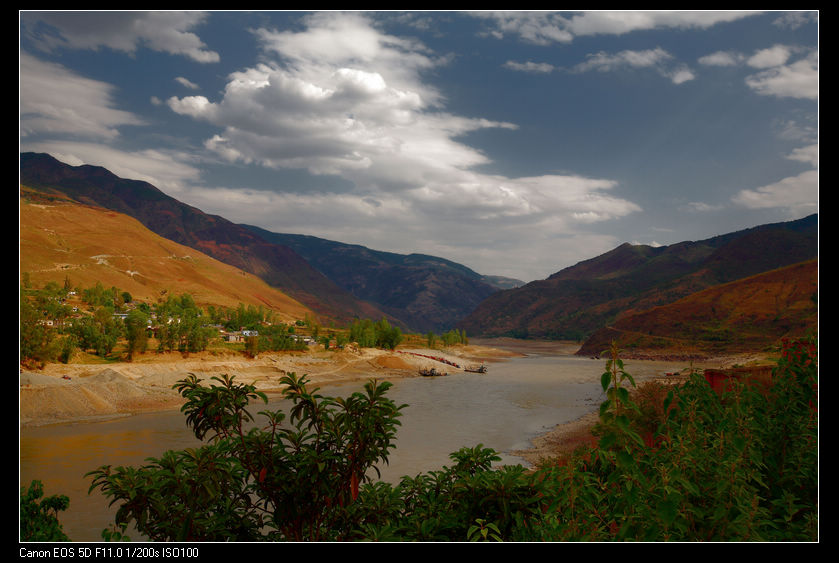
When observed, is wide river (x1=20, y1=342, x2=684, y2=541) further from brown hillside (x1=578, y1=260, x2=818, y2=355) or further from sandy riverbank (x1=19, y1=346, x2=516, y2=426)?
brown hillside (x1=578, y1=260, x2=818, y2=355)

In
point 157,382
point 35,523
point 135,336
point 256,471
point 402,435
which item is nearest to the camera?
point 256,471

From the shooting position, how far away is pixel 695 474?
4.61m

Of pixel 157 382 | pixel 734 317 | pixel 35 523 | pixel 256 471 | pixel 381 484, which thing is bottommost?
pixel 157 382

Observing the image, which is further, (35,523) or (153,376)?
(153,376)

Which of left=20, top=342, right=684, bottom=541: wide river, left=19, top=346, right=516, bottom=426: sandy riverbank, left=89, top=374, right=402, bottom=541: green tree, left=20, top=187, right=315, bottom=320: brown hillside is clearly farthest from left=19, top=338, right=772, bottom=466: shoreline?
left=20, top=187, right=315, bottom=320: brown hillside

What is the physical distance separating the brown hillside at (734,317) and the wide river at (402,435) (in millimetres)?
53080

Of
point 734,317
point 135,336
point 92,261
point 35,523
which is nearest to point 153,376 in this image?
point 135,336

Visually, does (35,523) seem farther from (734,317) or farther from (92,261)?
(92,261)

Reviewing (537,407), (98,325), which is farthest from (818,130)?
(98,325)

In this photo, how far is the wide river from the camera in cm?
2697

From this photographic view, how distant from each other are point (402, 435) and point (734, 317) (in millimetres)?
119633

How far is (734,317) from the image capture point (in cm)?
12406

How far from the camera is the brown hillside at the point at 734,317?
108938mm
